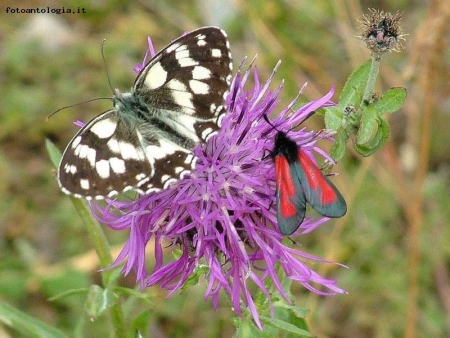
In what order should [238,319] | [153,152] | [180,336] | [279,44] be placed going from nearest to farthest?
[153,152], [238,319], [180,336], [279,44]

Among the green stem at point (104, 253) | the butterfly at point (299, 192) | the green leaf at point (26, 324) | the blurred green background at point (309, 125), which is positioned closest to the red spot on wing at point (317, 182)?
the butterfly at point (299, 192)

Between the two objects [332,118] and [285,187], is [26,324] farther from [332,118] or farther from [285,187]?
[332,118]

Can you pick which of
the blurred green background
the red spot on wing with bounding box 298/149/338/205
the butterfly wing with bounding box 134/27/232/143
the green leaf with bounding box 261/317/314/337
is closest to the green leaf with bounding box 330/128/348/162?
the red spot on wing with bounding box 298/149/338/205

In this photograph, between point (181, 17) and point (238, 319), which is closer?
point (238, 319)

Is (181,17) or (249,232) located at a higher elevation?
(181,17)

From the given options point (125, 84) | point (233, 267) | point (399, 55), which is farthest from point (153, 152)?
point (399, 55)

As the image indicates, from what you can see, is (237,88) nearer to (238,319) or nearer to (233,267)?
(233,267)
